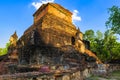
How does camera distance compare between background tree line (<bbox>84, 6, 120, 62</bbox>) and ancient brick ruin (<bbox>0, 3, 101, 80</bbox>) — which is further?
background tree line (<bbox>84, 6, 120, 62</bbox>)

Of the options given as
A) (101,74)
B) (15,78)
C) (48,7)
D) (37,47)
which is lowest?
(101,74)

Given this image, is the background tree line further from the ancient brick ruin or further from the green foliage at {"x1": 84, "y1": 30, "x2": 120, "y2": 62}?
the ancient brick ruin

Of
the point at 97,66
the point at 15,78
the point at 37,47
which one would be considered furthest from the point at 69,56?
the point at 15,78

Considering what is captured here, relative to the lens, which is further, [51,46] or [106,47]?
[106,47]

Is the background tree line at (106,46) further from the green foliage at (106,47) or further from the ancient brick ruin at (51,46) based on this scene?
the ancient brick ruin at (51,46)

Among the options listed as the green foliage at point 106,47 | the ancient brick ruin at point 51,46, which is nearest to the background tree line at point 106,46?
the green foliage at point 106,47

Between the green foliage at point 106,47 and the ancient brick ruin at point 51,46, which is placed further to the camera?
the green foliage at point 106,47

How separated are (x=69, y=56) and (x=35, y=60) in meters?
4.12

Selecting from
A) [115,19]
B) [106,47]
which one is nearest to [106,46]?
[106,47]

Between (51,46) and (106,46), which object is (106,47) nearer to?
(106,46)

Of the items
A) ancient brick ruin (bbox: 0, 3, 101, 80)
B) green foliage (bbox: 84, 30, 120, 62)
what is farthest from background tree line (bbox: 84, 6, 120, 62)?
ancient brick ruin (bbox: 0, 3, 101, 80)

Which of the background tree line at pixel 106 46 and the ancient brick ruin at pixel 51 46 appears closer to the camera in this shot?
the ancient brick ruin at pixel 51 46

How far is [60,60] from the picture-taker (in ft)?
62.7

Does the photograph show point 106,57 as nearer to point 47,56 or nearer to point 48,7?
point 48,7
